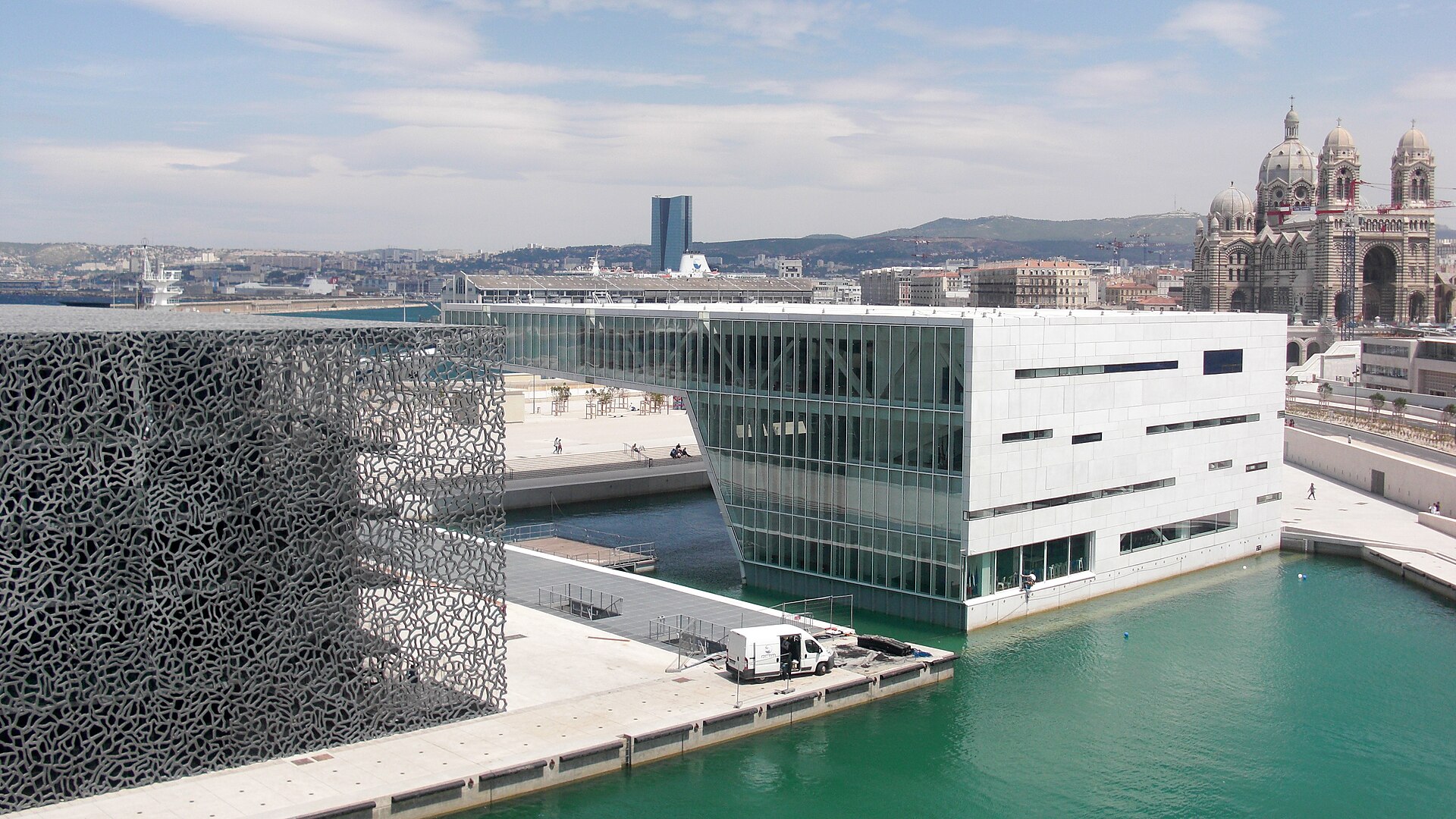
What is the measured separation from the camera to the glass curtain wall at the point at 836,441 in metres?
38.2

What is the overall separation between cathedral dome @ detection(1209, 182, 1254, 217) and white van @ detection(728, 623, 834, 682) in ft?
501

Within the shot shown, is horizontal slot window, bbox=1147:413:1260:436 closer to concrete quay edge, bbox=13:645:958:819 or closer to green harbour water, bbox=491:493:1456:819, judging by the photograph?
green harbour water, bbox=491:493:1456:819

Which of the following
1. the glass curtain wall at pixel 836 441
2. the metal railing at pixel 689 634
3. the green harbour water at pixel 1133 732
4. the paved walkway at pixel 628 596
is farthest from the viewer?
the glass curtain wall at pixel 836 441

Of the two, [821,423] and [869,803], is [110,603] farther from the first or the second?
[821,423]

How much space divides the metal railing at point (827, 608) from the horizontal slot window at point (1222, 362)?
15.7 metres

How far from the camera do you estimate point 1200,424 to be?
1797 inches

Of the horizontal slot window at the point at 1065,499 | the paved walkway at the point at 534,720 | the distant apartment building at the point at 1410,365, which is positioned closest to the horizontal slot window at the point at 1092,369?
the horizontal slot window at the point at 1065,499

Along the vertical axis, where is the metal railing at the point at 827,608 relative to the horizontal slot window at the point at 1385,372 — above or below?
below

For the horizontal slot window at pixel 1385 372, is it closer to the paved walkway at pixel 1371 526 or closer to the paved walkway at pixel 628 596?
the paved walkway at pixel 1371 526

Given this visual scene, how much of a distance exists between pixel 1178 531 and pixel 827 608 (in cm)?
1358

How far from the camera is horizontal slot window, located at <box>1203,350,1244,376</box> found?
45688mm

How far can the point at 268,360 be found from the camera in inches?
1018

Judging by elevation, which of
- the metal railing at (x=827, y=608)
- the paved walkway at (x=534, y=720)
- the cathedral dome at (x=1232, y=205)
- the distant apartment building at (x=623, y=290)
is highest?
the cathedral dome at (x=1232, y=205)

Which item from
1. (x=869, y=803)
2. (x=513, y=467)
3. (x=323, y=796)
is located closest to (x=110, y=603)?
(x=323, y=796)
